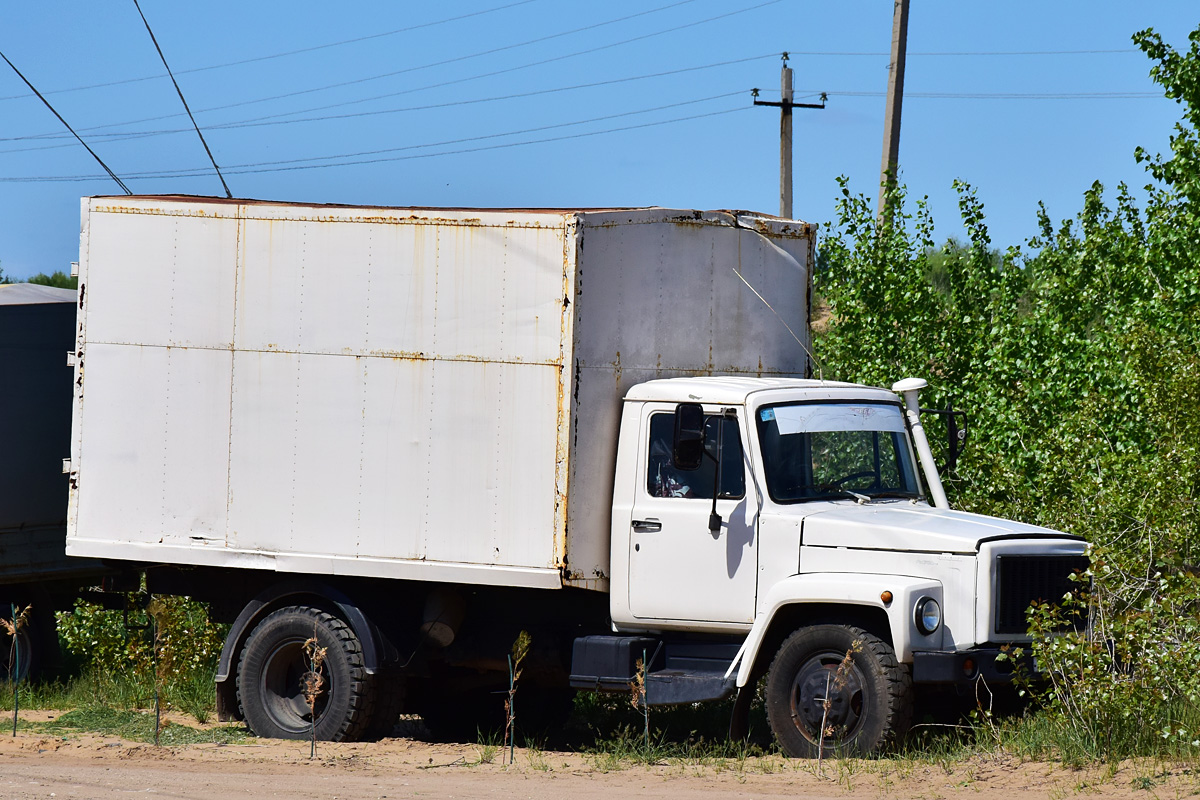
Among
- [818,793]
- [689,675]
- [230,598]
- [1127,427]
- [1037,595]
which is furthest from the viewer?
[1127,427]

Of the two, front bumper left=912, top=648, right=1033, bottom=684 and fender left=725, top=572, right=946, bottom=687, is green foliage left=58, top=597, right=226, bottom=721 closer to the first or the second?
fender left=725, top=572, right=946, bottom=687

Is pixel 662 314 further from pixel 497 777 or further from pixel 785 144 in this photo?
pixel 785 144

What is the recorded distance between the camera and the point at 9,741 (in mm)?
10555

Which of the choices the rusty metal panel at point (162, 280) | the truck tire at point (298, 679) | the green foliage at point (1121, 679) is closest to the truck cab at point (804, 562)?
the green foliage at point (1121, 679)

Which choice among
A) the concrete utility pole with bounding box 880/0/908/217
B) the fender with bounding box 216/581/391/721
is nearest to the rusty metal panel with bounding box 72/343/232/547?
the fender with bounding box 216/581/391/721

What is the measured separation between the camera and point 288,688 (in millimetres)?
11016

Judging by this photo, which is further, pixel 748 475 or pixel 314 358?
pixel 314 358

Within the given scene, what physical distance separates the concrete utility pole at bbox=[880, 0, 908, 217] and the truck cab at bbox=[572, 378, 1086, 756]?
1172cm

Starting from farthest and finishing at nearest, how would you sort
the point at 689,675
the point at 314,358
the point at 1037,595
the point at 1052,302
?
the point at 1052,302 → the point at 314,358 → the point at 689,675 → the point at 1037,595

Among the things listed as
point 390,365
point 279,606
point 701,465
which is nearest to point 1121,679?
point 701,465

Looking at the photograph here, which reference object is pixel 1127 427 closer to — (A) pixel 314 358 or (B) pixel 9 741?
(A) pixel 314 358

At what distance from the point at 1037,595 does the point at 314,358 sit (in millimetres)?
5013

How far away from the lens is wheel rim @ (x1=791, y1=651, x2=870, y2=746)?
9.08 meters

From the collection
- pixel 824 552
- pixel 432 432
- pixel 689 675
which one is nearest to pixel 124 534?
pixel 432 432
